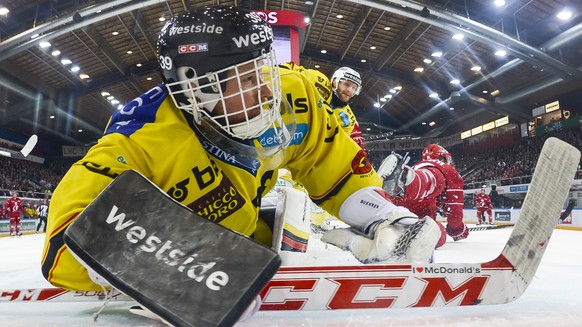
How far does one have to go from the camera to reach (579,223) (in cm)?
809

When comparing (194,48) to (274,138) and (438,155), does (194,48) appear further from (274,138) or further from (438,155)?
(438,155)

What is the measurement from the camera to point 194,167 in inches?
45.8

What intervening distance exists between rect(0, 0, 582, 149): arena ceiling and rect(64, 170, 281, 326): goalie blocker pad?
1020 centimetres

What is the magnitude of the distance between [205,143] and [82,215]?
545mm

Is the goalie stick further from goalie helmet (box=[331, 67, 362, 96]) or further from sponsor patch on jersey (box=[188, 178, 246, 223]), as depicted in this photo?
goalie helmet (box=[331, 67, 362, 96])

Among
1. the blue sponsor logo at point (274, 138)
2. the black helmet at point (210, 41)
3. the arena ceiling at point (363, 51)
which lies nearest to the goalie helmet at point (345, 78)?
the blue sponsor logo at point (274, 138)

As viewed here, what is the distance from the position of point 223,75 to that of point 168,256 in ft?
2.09

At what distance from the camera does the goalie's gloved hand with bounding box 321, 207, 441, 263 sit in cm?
127

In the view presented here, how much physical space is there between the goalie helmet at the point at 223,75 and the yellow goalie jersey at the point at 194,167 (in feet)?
0.20

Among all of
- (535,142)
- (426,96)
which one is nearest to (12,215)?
(426,96)

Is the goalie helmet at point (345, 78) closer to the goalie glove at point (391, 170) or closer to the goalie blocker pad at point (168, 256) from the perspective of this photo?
the goalie glove at point (391, 170)

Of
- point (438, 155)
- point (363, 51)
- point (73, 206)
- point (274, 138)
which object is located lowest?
point (73, 206)

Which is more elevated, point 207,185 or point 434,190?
point 434,190

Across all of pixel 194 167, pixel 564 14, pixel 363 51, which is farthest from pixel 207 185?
pixel 363 51
